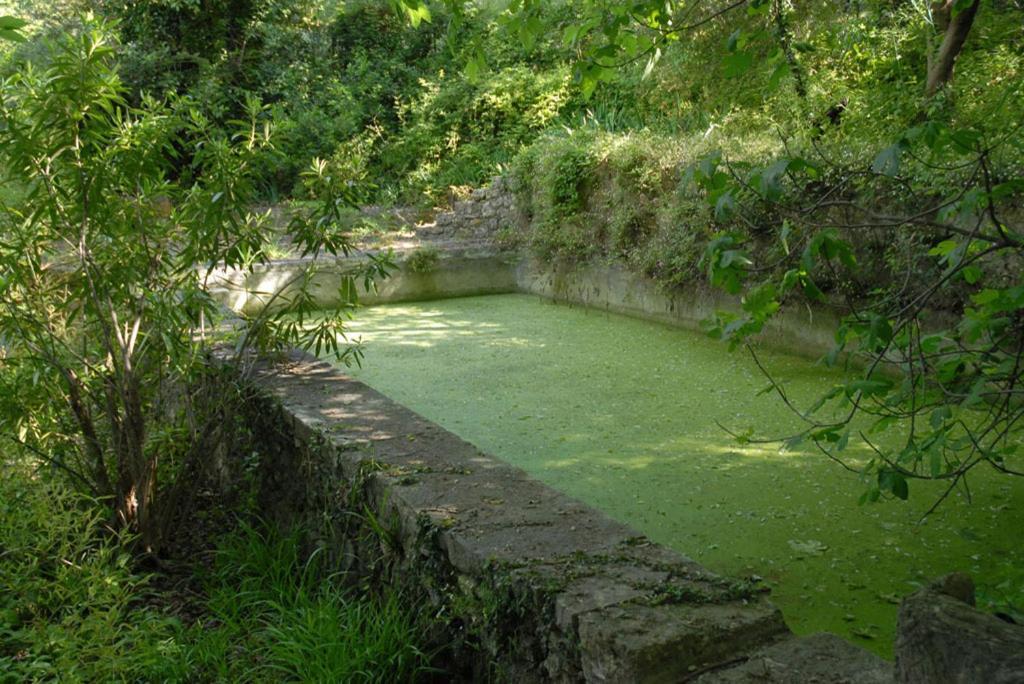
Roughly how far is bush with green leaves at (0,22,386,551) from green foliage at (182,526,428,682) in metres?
0.45

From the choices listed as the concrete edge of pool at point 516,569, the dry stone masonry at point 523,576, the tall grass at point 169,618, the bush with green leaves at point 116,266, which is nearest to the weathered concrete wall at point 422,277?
the dry stone masonry at point 523,576

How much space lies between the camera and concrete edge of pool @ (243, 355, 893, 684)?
1771 mm

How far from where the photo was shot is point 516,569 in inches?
84.4

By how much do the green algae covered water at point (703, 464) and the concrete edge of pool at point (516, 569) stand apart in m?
0.66

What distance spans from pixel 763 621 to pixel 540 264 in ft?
22.8

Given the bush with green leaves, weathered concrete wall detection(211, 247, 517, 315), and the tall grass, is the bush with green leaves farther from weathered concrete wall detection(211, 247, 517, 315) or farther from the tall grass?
weathered concrete wall detection(211, 247, 517, 315)

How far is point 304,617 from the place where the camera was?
2686 mm

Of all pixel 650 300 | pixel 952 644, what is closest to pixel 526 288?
pixel 650 300

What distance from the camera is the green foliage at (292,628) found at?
2445 mm

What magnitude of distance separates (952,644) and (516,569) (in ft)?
3.52

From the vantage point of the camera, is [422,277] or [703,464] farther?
[422,277]

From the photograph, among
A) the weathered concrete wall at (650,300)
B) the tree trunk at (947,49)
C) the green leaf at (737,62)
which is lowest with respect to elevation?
the weathered concrete wall at (650,300)

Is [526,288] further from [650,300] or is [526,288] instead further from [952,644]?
[952,644]

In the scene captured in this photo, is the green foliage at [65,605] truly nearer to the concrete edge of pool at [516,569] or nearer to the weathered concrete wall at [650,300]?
the concrete edge of pool at [516,569]
